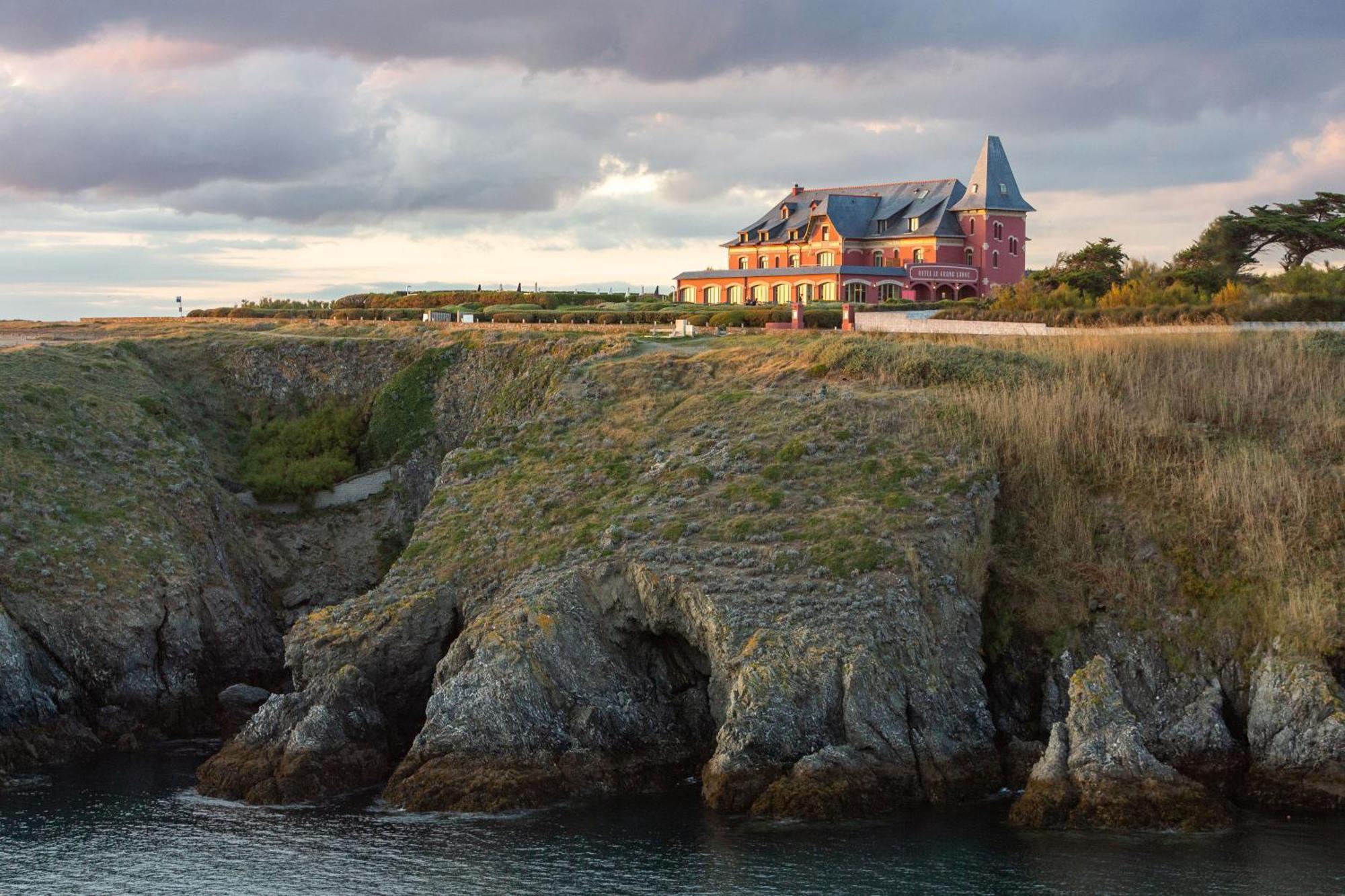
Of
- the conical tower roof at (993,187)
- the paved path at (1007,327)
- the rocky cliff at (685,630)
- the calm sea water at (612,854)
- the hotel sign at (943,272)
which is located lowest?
the calm sea water at (612,854)

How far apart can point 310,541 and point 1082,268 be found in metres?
41.4

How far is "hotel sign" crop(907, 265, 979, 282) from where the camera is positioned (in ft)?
323

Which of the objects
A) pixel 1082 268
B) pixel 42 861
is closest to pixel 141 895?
pixel 42 861

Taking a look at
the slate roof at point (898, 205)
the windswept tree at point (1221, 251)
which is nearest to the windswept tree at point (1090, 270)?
the windswept tree at point (1221, 251)

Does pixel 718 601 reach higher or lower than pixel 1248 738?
higher

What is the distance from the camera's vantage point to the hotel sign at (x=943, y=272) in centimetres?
9838

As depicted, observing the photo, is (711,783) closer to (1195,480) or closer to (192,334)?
(1195,480)

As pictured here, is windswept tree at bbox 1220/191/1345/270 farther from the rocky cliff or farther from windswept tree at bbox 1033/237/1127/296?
the rocky cliff

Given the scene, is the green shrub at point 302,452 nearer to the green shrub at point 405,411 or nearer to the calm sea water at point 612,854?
the green shrub at point 405,411

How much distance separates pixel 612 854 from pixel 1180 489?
63.5 feet

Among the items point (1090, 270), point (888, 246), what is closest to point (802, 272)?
point (888, 246)

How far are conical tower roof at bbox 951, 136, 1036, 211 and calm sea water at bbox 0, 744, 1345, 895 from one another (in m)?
75.5

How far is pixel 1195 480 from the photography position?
4022 centimetres

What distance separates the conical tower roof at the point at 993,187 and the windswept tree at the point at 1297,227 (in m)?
28.9
